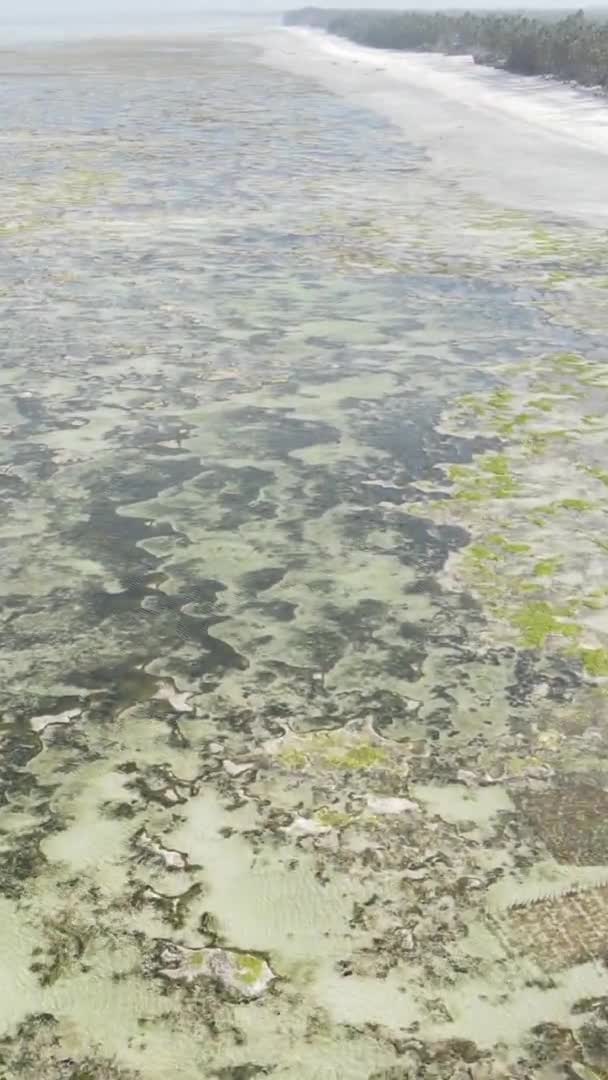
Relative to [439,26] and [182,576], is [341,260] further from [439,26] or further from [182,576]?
[439,26]

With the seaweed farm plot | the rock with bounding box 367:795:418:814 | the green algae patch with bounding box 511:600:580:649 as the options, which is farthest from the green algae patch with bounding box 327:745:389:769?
the green algae patch with bounding box 511:600:580:649

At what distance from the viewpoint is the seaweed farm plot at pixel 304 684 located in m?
3.62

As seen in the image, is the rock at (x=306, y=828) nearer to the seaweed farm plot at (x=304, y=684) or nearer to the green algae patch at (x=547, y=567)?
the seaweed farm plot at (x=304, y=684)

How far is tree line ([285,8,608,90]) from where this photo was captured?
4044cm

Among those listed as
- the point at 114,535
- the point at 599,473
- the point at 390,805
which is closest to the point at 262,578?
the point at 114,535

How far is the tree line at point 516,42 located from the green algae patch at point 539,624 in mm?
35075

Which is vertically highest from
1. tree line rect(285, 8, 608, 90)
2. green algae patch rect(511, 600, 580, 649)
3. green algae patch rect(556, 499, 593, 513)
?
tree line rect(285, 8, 608, 90)

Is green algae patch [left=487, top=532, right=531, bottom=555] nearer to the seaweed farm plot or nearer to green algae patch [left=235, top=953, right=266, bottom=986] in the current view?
the seaweed farm plot

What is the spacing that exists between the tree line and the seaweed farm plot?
31.2 meters

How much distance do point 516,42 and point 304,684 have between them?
4834cm

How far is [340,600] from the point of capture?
605 centimetres

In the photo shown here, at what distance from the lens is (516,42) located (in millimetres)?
47344

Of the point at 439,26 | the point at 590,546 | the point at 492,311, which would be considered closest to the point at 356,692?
the point at 590,546

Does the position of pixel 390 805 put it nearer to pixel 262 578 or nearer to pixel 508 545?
pixel 262 578
